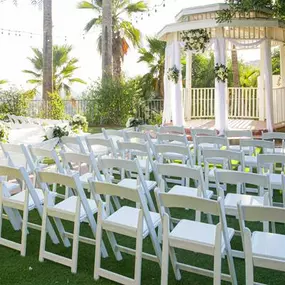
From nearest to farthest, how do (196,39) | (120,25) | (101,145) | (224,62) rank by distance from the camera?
1. (101,145)
2. (224,62)
3. (196,39)
4. (120,25)

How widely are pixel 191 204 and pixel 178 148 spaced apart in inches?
88.2

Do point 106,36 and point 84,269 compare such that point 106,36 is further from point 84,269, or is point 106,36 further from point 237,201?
point 84,269

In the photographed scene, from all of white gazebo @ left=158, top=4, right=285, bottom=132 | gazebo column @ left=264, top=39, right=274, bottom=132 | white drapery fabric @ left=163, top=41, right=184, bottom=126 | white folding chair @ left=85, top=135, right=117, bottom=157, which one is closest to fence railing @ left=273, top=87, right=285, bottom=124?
white gazebo @ left=158, top=4, right=285, bottom=132

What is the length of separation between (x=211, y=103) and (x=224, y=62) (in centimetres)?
335

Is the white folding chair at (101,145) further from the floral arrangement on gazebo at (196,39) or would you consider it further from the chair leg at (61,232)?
the floral arrangement on gazebo at (196,39)

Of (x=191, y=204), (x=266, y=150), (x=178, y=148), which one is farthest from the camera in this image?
(x=266, y=150)

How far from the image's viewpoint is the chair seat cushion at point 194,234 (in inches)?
109

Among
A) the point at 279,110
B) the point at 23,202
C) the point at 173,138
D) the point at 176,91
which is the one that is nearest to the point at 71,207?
the point at 23,202

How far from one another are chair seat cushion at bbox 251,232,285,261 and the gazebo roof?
26.1ft

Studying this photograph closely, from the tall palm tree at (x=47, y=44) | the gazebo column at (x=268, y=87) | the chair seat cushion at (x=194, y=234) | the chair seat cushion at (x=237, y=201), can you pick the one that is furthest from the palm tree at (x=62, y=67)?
the chair seat cushion at (x=194, y=234)

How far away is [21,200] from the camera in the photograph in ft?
12.5

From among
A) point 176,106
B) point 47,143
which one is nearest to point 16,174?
point 47,143

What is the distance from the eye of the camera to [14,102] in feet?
47.3

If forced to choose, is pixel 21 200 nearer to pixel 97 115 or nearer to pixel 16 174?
pixel 16 174
